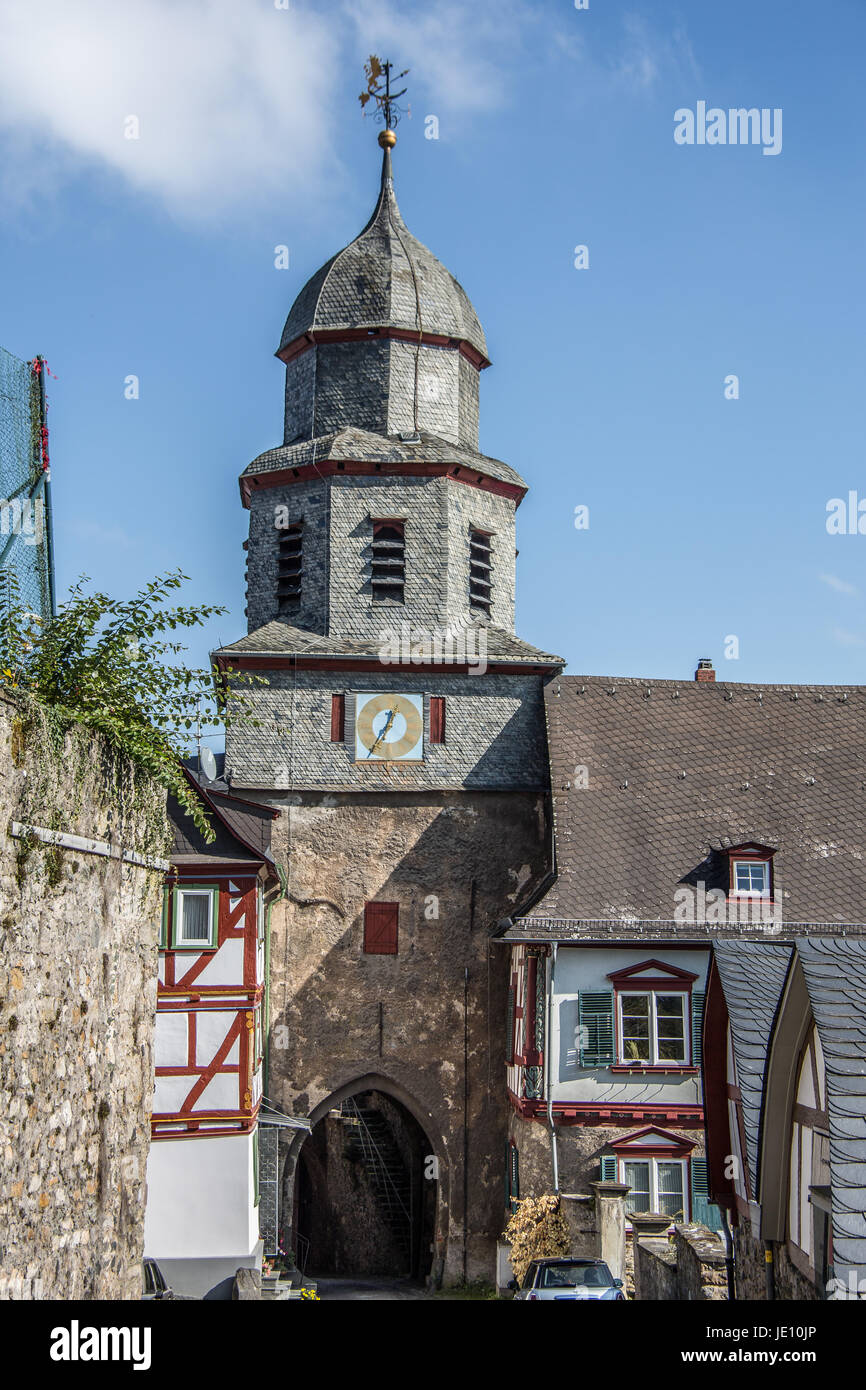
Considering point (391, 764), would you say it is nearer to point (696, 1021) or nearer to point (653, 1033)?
point (653, 1033)

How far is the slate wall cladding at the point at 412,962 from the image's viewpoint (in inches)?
953

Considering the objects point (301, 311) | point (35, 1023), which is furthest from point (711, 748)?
point (35, 1023)

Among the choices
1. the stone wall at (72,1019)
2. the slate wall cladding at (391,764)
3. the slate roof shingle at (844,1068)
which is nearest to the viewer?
the stone wall at (72,1019)

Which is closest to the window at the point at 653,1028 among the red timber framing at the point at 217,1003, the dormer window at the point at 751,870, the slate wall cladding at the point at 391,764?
the dormer window at the point at 751,870

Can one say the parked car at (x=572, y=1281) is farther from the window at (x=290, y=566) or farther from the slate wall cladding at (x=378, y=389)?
the slate wall cladding at (x=378, y=389)

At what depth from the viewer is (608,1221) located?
18.4 metres

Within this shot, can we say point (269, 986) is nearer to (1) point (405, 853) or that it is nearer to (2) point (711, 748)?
(1) point (405, 853)

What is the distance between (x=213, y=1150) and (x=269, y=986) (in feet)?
16.0

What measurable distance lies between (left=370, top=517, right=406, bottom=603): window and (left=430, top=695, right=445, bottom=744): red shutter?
196cm

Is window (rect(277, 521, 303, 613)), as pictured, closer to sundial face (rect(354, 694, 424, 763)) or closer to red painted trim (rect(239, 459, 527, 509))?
red painted trim (rect(239, 459, 527, 509))

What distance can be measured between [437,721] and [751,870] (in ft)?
18.7

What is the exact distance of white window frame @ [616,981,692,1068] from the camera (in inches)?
850

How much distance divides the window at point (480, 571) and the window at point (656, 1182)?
9.93 meters

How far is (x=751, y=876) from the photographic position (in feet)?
75.6
